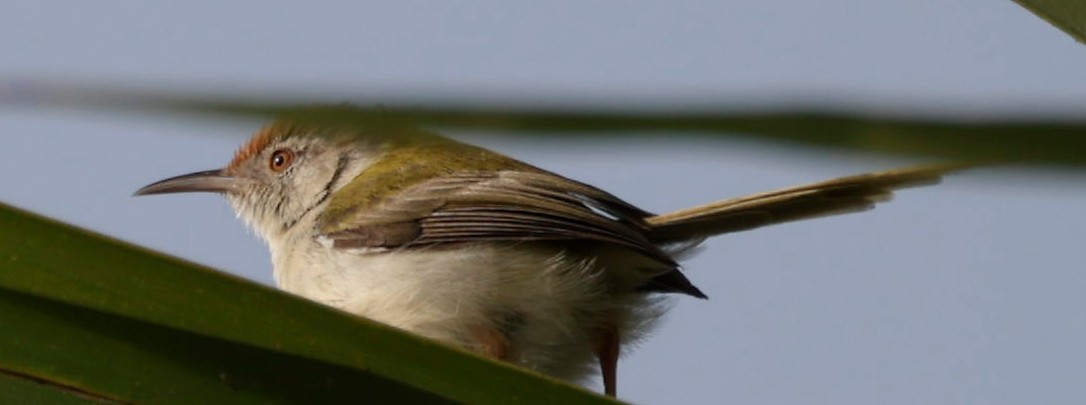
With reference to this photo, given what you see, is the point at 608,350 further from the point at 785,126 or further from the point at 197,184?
the point at 785,126

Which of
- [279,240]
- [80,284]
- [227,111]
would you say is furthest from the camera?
[279,240]

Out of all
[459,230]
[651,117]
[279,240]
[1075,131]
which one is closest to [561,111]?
[651,117]

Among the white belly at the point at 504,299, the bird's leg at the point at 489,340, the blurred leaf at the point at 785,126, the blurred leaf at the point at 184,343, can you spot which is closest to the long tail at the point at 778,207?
the white belly at the point at 504,299

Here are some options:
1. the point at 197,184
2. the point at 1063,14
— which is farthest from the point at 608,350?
the point at 1063,14

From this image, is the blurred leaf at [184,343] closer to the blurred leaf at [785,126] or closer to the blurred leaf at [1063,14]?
the blurred leaf at [785,126]

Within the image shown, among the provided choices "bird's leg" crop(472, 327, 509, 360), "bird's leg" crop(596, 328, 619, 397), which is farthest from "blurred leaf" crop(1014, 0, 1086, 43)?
"bird's leg" crop(596, 328, 619, 397)

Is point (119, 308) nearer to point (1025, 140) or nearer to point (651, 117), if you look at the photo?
point (651, 117)
